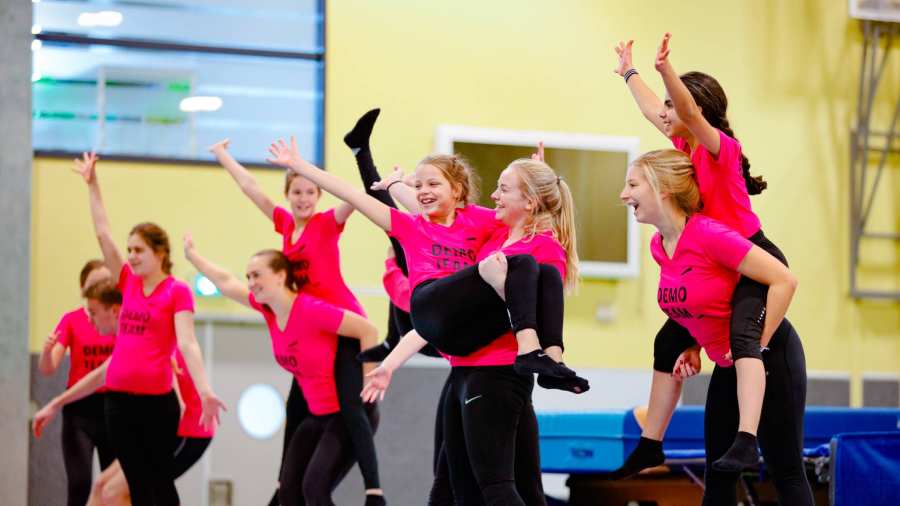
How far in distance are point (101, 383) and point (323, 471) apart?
58.9 inches

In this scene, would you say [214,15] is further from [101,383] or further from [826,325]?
[826,325]

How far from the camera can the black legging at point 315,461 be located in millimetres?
4555

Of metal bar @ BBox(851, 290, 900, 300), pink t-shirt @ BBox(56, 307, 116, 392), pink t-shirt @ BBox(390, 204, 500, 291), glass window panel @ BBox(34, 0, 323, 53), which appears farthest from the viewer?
metal bar @ BBox(851, 290, 900, 300)

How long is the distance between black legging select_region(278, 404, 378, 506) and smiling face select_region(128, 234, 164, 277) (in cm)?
104

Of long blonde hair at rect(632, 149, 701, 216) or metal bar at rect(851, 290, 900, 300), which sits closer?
long blonde hair at rect(632, 149, 701, 216)

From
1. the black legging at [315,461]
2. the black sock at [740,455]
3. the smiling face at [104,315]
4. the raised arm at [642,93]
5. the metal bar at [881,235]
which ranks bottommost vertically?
the black legging at [315,461]

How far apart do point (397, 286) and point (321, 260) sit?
0.50m

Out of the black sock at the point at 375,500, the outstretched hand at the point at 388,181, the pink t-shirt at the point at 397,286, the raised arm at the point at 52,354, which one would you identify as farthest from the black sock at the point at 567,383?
the raised arm at the point at 52,354

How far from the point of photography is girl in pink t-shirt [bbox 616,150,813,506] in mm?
3215

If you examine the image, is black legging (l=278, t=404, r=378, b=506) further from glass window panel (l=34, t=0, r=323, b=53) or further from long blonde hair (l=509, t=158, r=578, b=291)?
glass window panel (l=34, t=0, r=323, b=53)

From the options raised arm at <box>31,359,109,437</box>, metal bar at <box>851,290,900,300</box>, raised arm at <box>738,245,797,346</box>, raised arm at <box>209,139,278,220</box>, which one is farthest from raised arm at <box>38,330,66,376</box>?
metal bar at <box>851,290,900,300</box>

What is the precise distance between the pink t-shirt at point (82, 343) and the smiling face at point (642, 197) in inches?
129

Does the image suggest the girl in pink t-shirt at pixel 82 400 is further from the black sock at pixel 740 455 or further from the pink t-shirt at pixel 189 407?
the black sock at pixel 740 455

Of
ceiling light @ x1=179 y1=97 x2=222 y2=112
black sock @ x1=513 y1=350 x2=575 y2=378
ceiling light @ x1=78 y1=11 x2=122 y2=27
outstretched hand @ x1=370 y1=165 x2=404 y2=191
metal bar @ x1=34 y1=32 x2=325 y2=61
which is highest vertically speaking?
ceiling light @ x1=78 y1=11 x2=122 y2=27
